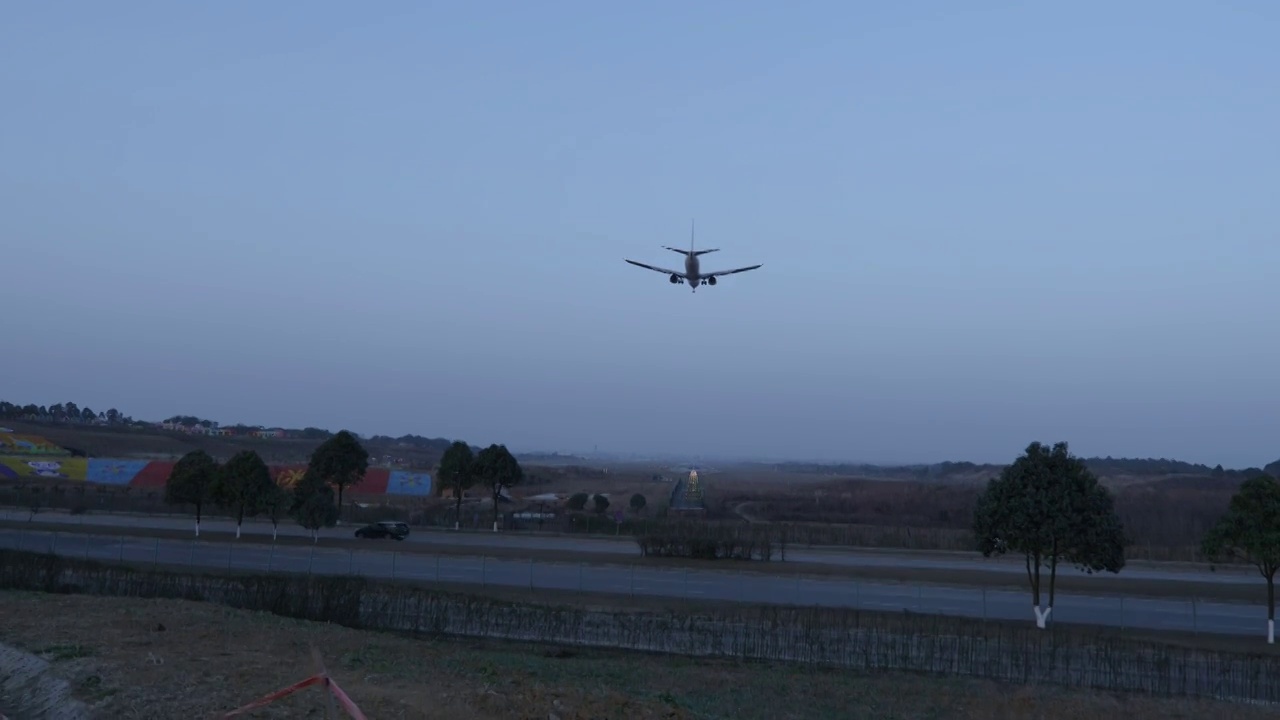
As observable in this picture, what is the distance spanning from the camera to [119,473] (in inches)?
3396

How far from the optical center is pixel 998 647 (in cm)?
2438

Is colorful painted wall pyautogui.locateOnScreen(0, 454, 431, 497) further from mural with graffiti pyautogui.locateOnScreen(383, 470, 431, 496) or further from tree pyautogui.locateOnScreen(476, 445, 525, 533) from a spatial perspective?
tree pyautogui.locateOnScreen(476, 445, 525, 533)

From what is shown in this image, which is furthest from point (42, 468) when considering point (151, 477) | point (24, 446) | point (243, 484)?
point (243, 484)

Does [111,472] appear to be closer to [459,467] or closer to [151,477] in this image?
[151,477]

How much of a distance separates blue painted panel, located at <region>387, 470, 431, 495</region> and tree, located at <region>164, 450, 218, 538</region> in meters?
38.2

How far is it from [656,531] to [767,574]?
14.3m

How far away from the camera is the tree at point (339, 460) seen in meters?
58.8

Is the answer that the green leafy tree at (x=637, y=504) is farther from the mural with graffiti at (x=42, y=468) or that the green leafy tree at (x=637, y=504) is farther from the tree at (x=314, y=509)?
the mural with graffiti at (x=42, y=468)

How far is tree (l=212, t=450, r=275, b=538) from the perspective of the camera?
49719 millimetres

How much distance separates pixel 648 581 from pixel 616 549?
38.5 ft

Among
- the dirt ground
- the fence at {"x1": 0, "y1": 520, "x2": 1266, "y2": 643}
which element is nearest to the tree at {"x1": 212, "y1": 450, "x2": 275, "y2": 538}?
the fence at {"x1": 0, "y1": 520, "x2": 1266, "y2": 643}

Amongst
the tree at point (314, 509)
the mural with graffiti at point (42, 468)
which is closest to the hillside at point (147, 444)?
the mural with graffiti at point (42, 468)

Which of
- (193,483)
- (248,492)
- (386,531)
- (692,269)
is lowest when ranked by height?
(386,531)

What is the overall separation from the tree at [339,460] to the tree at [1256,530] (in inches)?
1656
